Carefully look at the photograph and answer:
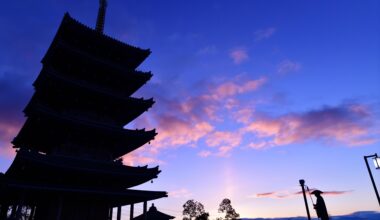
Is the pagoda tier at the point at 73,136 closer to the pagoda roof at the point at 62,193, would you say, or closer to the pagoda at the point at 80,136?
the pagoda at the point at 80,136

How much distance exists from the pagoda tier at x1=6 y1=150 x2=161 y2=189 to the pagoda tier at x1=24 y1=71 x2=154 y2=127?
153 inches

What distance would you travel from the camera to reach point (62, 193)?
588 inches

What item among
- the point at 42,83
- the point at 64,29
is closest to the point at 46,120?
the point at 42,83

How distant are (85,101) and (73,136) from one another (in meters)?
2.81

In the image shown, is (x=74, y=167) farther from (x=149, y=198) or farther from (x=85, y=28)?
(x=85, y=28)

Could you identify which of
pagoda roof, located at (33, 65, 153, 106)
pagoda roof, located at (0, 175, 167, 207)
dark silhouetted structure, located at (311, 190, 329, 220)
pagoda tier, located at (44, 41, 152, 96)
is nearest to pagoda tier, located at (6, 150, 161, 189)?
pagoda roof, located at (0, 175, 167, 207)

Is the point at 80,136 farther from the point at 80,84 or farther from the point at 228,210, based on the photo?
the point at 228,210

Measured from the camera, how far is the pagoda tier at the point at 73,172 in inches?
596

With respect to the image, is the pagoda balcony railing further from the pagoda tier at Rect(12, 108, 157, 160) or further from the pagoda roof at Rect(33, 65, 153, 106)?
the pagoda tier at Rect(12, 108, 157, 160)

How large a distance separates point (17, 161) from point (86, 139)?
440cm

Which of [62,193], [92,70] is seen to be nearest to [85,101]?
[92,70]

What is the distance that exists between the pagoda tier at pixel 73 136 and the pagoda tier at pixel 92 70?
418 centimetres

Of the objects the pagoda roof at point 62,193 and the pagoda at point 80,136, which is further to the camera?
the pagoda at point 80,136

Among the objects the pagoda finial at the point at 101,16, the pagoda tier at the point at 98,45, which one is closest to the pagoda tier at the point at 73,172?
the pagoda tier at the point at 98,45
